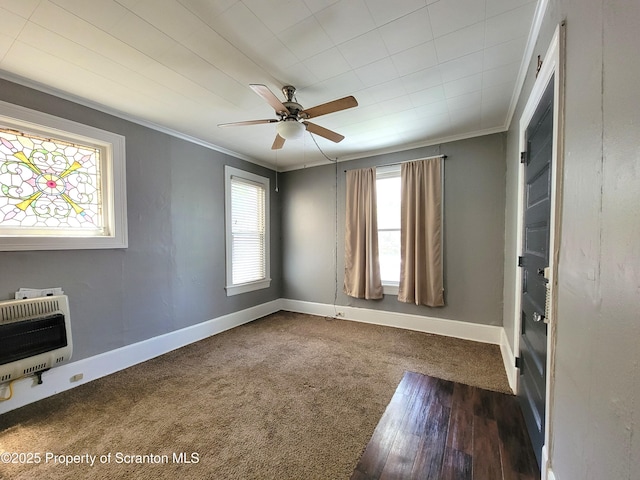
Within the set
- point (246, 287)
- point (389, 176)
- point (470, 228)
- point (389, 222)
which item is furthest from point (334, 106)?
point (246, 287)

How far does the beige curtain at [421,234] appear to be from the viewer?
3482 mm

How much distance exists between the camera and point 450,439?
5.49ft

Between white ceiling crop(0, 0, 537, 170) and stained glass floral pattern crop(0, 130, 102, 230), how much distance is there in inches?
19.1

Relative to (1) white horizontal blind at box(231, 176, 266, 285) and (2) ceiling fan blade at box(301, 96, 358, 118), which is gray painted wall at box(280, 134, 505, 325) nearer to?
(1) white horizontal blind at box(231, 176, 266, 285)

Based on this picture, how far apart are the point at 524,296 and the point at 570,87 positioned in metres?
1.52

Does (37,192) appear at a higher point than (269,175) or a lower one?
lower

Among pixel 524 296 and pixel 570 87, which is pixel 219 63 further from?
pixel 524 296

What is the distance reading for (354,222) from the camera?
411 cm

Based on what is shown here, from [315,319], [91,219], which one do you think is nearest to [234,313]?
[315,319]

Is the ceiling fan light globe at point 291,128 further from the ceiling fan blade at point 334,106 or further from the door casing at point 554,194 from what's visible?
the door casing at point 554,194

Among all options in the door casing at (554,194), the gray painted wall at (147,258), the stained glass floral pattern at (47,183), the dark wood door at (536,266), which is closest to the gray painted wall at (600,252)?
the door casing at (554,194)

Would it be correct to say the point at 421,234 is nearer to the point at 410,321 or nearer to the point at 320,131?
the point at 410,321

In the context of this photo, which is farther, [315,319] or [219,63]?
[315,319]

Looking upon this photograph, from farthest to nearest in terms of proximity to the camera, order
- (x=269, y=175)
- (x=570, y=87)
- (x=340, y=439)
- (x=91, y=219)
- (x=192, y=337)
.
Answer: (x=269, y=175), (x=192, y=337), (x=91, y=219), (x=340, y=439), (x=570, y=87)
